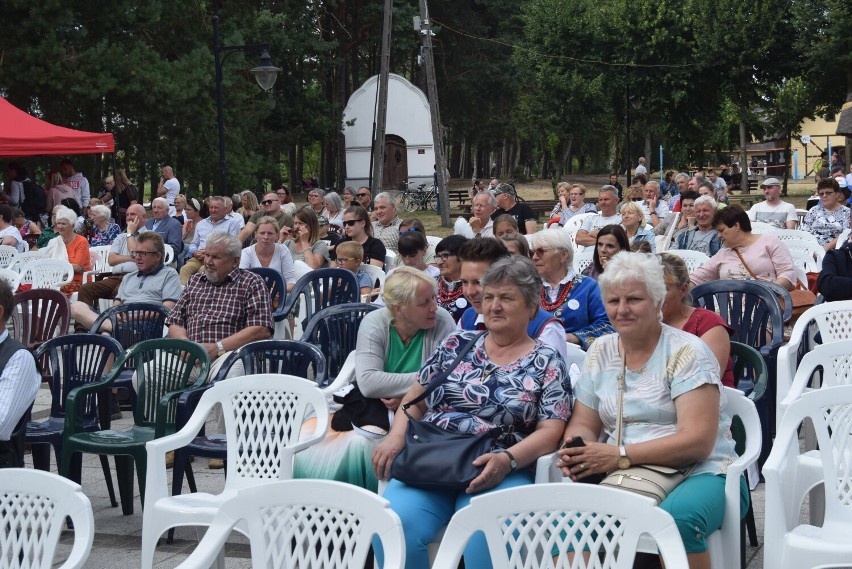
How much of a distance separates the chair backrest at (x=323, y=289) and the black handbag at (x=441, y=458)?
4703mm

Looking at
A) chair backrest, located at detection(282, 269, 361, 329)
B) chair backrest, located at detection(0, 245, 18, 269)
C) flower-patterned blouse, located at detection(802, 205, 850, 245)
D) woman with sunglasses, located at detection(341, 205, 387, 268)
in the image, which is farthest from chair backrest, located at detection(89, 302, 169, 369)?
flower-patterned blouse, located at detection(802, 205, 850, 245)

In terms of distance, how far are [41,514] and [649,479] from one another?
6.45 ft

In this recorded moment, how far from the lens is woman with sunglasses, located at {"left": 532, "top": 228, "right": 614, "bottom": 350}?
6.06m

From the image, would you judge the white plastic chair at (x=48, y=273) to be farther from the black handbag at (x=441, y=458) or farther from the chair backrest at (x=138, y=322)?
the black handbag at (x=441, y=458)

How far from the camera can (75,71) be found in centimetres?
2400

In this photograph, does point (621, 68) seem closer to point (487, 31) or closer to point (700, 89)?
point (700, 89)

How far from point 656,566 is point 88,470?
415cm

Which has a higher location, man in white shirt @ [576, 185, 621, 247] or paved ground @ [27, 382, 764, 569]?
man in white shirt @ [576, 185, 621, 247]

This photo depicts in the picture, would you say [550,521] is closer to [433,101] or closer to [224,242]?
[224,242]

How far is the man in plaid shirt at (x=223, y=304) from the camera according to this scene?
272 inches

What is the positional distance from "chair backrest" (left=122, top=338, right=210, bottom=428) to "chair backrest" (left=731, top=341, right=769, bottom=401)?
2680 millimetres

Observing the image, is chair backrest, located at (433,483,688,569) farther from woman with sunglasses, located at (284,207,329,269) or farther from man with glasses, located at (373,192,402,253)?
man with glasses, located at (373,192,402,253)

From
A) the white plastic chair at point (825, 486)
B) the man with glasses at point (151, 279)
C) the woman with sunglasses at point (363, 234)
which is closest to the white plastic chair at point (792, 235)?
the woman with sunglasses at point (363, 234)

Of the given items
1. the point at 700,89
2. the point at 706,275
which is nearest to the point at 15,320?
the point at 706,275
